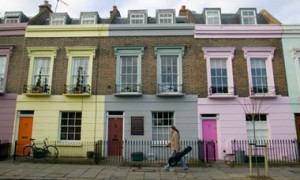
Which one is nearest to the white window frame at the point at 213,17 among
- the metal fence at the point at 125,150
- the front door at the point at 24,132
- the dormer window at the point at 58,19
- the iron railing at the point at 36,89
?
the metal fence at the point at 125,150

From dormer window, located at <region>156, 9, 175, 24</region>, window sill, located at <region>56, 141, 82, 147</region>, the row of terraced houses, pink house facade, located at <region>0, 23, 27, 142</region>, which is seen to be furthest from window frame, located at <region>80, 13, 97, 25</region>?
window sill, located at <region>56, 141, 82, 147</region>

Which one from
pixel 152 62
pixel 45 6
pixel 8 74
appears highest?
pixel 45 6

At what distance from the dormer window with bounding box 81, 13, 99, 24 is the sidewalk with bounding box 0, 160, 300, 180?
9637 mm

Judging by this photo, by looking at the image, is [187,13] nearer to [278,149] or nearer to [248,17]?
[248,17]

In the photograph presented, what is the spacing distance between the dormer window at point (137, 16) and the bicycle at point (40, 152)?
9451 millimetres

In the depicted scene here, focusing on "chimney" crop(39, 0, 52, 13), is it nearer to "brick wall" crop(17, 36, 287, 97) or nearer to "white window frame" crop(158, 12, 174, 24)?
"brick wall" crop(17, 36, 287, 97)

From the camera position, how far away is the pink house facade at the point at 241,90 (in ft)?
42.6

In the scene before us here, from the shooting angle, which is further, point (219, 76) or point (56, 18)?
point (56, 18)

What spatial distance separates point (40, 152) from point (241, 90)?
467 inches

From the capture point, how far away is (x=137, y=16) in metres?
15.5

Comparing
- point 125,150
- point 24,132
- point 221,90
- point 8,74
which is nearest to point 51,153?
point 24,132

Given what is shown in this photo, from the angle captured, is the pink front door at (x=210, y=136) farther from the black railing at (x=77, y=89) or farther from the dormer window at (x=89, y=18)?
the dormer window at (x=89, y=18)

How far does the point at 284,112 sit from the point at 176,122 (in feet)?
20.7

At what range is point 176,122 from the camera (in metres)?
13.2
